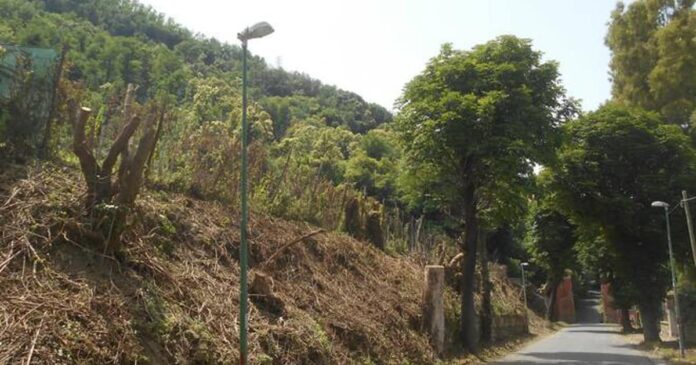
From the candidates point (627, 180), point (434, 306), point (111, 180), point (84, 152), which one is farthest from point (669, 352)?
point (84, 152)

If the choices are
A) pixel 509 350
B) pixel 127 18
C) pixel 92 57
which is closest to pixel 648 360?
pixel 509 350

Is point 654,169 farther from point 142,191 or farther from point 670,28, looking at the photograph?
point 142,191

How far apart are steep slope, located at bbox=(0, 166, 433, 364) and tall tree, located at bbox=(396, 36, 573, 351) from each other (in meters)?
5.09

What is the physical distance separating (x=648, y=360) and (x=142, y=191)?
1938 cm

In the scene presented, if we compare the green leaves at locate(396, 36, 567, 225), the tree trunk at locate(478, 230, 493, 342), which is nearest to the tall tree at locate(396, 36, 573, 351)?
the green leaves at locate(396, 36, 567, 225)

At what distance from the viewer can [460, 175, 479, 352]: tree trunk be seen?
2189 centimetres

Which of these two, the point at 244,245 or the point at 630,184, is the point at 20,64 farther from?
the point at 630,184

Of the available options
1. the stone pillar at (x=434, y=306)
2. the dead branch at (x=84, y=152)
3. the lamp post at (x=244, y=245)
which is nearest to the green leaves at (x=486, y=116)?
the stone pillar at (x=434, y=306)

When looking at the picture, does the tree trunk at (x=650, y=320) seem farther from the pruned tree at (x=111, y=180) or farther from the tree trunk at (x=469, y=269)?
the pruned tree at (x=111, y=180)

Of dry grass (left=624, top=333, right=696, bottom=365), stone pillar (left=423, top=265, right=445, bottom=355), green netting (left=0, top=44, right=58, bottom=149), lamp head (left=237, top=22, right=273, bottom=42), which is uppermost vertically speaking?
lamp head (left=237, top=22, right=273, bottom=42)

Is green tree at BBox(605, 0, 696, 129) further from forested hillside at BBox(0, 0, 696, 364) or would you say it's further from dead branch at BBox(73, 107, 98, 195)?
dead branch at BBox(73, 107, 98, 195)

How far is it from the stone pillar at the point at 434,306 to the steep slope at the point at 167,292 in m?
1.30

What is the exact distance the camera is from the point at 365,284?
19438 millimetres

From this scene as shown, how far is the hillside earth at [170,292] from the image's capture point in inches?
355
